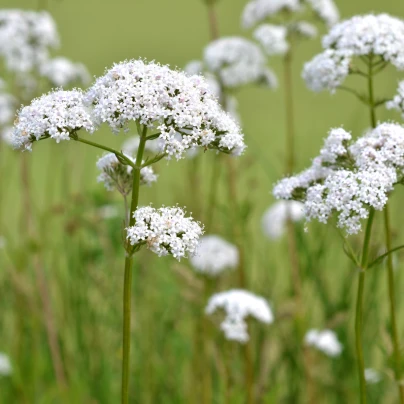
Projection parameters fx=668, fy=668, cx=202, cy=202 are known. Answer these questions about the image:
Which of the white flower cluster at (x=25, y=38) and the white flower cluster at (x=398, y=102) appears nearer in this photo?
the white flower cluster at (x=398, y=102)

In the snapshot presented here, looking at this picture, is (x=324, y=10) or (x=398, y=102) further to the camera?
(x=324, y=10)

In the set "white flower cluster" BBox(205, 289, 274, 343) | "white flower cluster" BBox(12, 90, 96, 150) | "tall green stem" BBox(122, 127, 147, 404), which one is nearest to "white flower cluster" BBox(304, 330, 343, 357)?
"white flower cluster" BBox(205, 289, 274, 343)

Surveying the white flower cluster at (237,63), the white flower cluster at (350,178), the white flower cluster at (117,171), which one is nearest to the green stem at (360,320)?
the white flower cluster at (350,178)

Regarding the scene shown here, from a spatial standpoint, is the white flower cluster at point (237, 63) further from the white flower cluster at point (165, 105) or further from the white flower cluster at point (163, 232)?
the white flower cluster at point (163, 232)

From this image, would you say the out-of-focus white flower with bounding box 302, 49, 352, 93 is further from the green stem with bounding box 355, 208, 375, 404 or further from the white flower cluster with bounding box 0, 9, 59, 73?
the white flower cluster with bounding box 0, 9, 59, 73

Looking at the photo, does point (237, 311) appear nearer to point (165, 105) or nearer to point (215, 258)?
point (215, 258)

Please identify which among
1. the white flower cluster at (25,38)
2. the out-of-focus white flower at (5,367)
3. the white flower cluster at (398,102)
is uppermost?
the white flower cluster at (25,38)

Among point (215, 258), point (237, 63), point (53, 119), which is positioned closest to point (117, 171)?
point (53, 119)
